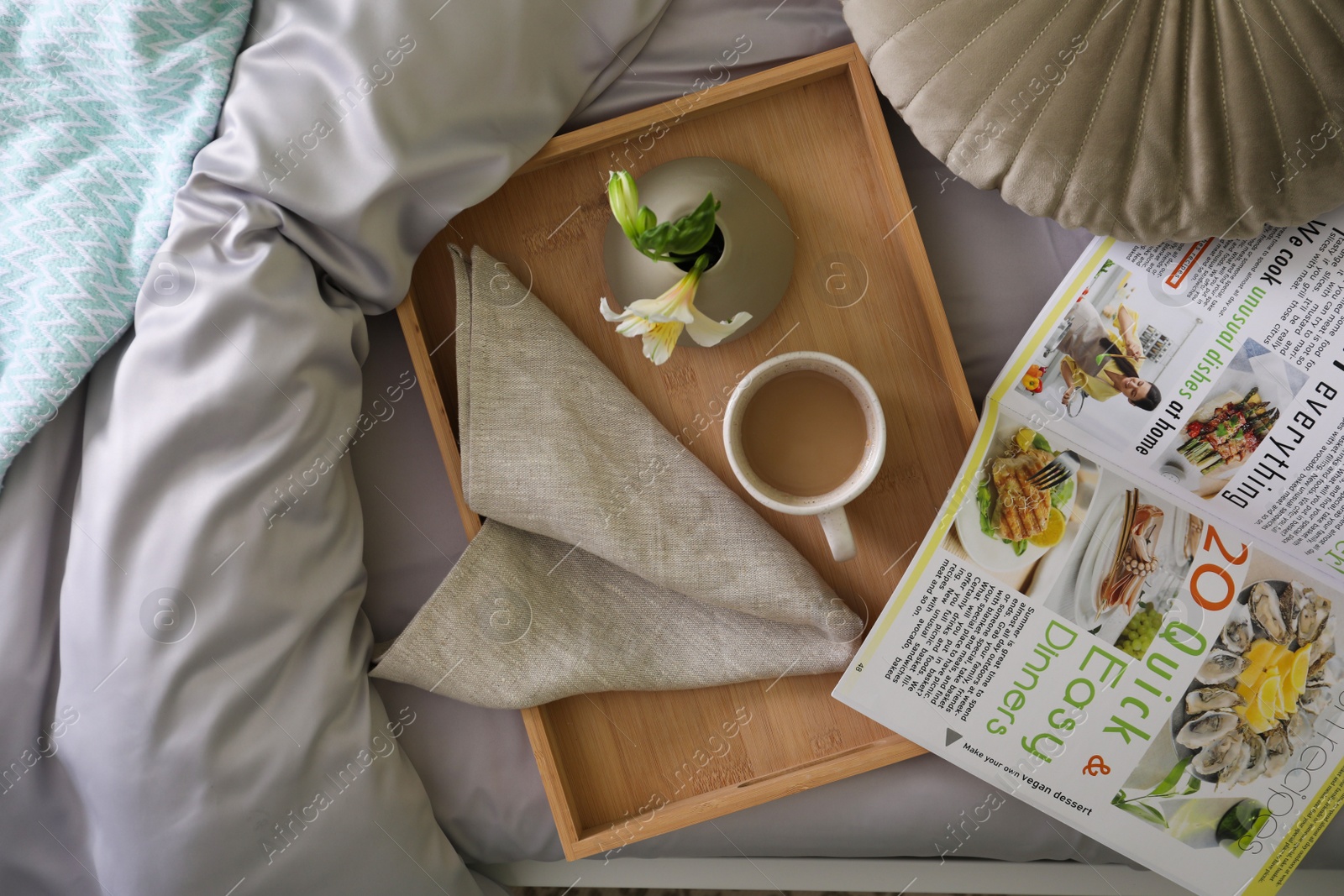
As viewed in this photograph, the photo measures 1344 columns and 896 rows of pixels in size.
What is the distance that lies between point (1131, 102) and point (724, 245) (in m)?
0.29

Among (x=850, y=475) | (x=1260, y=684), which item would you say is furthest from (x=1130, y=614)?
(x=850, y=475)

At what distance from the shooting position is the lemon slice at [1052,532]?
666 millimetres

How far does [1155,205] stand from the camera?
0.59m

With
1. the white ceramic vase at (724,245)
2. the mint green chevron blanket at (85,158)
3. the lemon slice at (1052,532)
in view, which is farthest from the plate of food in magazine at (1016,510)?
the mint green chevron blanket at (85,158)

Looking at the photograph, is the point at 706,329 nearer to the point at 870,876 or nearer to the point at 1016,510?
the point at 1016,510

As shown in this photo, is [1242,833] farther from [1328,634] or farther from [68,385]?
[68,385]

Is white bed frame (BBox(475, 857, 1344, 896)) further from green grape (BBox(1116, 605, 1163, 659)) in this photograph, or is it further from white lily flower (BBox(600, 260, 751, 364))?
white lily flower (BBox(600, 260, 751, 364))

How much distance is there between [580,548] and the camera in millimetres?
675

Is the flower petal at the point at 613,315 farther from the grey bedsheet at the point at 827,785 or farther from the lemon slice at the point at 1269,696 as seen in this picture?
the lemon slice at the point at 1269,696

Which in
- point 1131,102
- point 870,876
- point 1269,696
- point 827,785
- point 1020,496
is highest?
point 1131,102

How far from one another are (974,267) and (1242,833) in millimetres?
513

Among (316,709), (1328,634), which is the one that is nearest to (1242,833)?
(1328,634)

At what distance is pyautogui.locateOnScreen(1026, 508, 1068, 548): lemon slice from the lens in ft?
2.18

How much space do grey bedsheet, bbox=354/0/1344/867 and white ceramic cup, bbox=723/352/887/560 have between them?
150 millimetres
